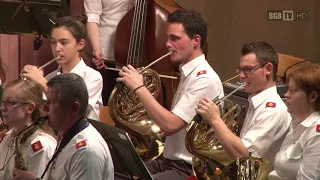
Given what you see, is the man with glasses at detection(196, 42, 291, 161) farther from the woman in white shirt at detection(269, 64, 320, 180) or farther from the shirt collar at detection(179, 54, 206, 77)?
the shirt collar at detection(179, 54, 206, 77)

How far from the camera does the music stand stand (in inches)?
185

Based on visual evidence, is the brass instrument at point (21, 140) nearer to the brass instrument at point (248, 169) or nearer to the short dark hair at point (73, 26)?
the brass instrument at point (248, 169)

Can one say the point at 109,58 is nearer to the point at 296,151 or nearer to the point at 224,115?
the point at 224,115

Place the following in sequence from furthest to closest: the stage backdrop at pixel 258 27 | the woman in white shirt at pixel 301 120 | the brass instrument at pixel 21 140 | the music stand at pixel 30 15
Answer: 1. the stage backdrop at pixel 258 27
2. the music stand at pixel 30 15
3. the brass instrument at pixel 21 140
4. the woman in white shirt at pixel 301 120

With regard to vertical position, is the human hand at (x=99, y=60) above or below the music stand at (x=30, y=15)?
below

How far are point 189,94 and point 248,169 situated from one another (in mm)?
771

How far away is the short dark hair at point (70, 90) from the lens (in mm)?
3088

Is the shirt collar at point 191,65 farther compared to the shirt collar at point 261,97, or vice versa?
the shirt collar at point 191,65

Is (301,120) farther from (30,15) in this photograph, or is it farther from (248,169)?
(30,15)

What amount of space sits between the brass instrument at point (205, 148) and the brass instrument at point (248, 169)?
0.71ft

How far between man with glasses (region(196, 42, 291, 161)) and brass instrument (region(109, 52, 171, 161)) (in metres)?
0.66

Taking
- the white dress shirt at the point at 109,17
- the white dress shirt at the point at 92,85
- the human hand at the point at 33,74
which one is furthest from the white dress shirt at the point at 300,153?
the white dress shirt at the point at 109,17

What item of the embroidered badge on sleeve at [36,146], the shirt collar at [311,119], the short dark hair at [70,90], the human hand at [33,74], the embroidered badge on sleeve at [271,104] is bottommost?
the embroidered badge on sleeve at [36,146]

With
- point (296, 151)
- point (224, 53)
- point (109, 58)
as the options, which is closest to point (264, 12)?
point (224, 53)
